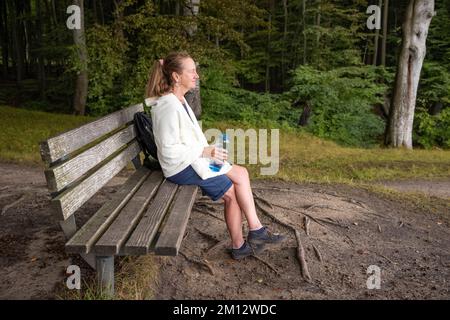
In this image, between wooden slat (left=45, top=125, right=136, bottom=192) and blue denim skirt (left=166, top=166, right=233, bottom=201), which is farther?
blue denim skirt (left=166, top=166, right=233, bottom=201)

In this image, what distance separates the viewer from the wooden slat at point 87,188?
2799mm

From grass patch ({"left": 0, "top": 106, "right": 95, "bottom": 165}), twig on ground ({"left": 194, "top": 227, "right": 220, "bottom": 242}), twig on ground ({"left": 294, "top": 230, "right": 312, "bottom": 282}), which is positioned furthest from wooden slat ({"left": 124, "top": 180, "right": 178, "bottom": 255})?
grass patch ({"left": 0, "top": 106, "right": 95, "bottom": 165})

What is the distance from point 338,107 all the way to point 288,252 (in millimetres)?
12029

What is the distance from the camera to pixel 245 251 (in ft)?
12.6

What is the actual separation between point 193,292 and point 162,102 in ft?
5.06

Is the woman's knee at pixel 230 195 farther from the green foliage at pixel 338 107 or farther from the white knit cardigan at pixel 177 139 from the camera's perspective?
the green foliage at pixel 338 107

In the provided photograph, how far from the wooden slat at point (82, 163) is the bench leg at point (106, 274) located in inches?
20.9

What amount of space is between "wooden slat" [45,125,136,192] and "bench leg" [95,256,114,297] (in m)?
0.53

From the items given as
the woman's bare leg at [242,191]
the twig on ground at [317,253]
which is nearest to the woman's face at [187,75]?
the woman's bare leg at [242,191]

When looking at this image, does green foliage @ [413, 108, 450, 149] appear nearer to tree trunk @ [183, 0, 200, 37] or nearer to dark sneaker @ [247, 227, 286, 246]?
tree trunk @ [183, 0, 200, 37]

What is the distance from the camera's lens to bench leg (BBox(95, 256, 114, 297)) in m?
2.88

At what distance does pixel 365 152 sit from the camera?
10.5 meters
